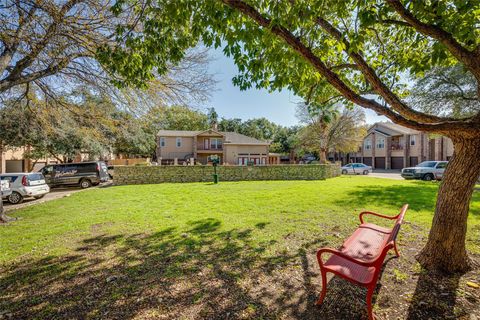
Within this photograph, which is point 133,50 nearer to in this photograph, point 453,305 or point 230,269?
point 230,269

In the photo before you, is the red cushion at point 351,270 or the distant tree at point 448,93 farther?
the distant tree at point 448,93

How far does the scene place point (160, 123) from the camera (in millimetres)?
8766

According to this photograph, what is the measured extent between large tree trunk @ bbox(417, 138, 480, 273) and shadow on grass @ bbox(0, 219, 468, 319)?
1568mm

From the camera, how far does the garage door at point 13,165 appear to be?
26011mm

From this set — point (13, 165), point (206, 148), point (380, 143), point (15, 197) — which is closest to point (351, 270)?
point (15, 197)

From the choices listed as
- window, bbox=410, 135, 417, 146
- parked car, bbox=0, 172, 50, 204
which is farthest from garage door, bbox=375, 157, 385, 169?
parked car, bbox=0, 172, 50, 204

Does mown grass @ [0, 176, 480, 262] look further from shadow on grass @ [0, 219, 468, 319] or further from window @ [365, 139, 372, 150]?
window @ [365, 139, 372, 150]

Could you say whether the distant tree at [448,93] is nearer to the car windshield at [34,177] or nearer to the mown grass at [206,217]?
the mown grass at [206,217]

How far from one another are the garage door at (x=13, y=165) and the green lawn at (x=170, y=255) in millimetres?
24111

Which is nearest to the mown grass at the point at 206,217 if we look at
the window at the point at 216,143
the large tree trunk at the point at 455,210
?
the large tree trunk at the point at 455,210

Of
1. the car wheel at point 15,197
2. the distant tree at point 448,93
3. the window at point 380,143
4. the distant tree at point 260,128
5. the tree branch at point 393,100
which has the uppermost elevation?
the distant tree at point 260,128

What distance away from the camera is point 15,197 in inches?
463

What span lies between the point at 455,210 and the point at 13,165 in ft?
118

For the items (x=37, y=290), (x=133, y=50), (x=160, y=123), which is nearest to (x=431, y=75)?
(x=160, y=123)
